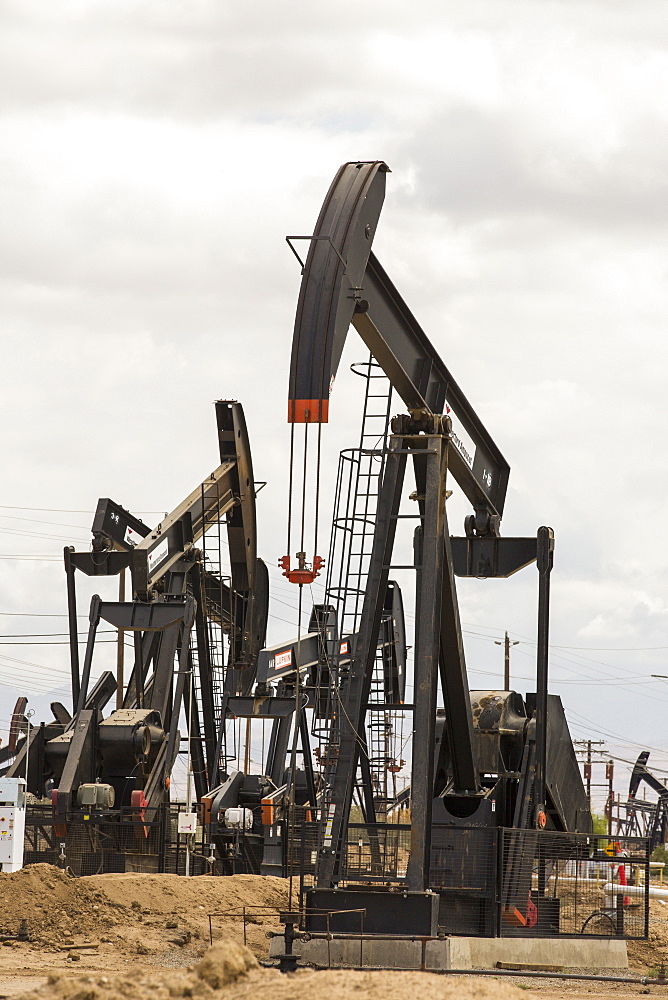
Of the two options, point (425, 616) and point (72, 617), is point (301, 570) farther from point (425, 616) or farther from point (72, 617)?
point (72, 617)

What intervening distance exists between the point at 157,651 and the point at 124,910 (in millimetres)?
8144

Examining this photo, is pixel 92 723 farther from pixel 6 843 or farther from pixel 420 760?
pixel 420 760

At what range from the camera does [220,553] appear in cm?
2359

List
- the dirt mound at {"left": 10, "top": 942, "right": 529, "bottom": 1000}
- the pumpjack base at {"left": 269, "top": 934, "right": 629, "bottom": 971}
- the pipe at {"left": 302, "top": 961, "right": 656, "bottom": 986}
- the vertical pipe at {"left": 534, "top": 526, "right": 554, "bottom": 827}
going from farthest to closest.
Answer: the vertical pipe at {"left": 534, "top": 526, "right": 554, "bottom": 827}, the pumpjack base at {"left": 269, "top": 934, "right": 629, "bottom": 971}, the pipe at {"left": 302, "top": 961, "right": 656, "bottom": 986}, the dirt mound at {"left": 10, "top": 942, "right": 529, "bottom": 1000}

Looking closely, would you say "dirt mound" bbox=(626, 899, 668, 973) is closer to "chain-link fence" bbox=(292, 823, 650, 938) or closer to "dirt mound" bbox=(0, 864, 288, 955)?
Result: "chain-link fence" bbox=(292, 823, 650, 938)

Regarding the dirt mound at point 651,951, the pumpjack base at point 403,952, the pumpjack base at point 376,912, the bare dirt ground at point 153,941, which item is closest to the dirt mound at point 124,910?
the bare dirt ground at point 153,941

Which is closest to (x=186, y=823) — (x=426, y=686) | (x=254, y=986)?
(x=426, y=686)

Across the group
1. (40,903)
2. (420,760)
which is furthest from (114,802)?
(420,760)

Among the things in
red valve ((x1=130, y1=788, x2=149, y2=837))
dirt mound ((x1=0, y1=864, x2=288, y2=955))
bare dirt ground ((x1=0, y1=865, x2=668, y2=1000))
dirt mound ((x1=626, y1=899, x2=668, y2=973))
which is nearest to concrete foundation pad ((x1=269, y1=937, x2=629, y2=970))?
bare dirt ground ((x1=0, y1=865, x2=668, y2=1000))

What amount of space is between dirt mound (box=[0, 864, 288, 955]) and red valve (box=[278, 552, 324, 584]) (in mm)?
3348

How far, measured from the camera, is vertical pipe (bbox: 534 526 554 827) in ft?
45.1

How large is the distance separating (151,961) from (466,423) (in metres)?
5.97

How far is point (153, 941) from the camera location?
504 inches

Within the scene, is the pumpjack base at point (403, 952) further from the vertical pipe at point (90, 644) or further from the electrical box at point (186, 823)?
the vertical pipe at point (90, 644)
